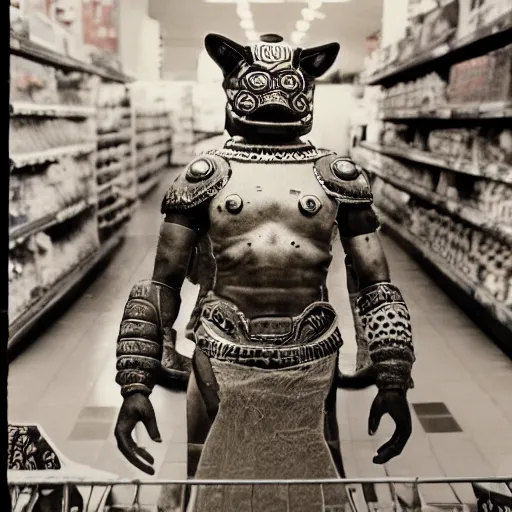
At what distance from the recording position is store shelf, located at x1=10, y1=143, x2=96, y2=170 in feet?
11.7

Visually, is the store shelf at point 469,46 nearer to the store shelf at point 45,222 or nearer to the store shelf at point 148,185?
the store shelf at point 148,185

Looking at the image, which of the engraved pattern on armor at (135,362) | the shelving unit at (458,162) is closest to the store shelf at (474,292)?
the shelving unit at (458,162)

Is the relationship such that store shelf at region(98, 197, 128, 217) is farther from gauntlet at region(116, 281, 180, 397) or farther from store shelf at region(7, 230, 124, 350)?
gauntlet at region(116, 281, 180, 397)

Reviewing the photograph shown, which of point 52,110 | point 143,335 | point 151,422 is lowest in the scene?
point 151,422

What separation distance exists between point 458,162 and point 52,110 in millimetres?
2304

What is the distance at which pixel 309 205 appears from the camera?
1.96m

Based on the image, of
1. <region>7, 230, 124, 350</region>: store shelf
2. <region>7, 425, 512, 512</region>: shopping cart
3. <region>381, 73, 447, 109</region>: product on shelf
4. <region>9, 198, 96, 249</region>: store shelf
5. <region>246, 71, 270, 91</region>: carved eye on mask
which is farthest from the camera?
<region>381, 73, 447, 109</region>: product on shelf

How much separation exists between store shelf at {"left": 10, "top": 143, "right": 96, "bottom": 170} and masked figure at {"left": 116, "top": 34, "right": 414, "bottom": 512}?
1726 millimetres

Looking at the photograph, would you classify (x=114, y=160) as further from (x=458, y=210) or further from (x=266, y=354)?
(x=458, y=210)

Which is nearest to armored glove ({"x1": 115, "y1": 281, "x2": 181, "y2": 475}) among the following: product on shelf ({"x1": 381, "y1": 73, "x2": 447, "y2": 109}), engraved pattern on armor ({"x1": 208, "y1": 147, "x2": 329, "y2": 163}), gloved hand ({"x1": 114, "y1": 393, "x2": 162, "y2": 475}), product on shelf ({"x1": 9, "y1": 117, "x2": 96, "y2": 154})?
gloved hand ({"x1": 114, "y1": 393, "x2": 162, "y2": 475})

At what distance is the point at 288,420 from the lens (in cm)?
201

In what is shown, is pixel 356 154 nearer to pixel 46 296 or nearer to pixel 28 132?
pixel 46 296

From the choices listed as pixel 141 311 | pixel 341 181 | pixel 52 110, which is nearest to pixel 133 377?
pixel 141 311

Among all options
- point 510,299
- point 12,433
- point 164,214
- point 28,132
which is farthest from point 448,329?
point 28,132
